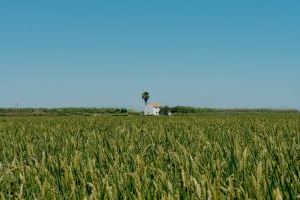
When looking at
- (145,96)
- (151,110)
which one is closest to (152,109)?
(151,110)

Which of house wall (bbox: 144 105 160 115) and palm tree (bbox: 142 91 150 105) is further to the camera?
palm tree (bbox: 142 91 150 105)

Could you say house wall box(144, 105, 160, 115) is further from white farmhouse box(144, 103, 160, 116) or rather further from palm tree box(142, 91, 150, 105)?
palm tree box(142, 91, 150, 105)

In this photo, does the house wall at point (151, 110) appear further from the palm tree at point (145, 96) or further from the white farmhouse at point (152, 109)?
the palm tree at point (145, 96)

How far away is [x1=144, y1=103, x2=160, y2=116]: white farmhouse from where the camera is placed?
168 m

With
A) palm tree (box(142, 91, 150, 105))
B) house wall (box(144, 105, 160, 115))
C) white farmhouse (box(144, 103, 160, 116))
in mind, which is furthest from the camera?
palm tree (box(142, 91, 150, 105))

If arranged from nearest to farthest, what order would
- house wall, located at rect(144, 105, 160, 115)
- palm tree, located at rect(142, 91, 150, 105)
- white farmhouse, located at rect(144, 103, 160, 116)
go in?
house wall, located at rect(144, 105, 160, 115), white farmhouse, located at rect(144, 103, 160, 116), palm tree, located at rect(142, 91, 150, 105)

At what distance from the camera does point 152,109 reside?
168625 millimetres

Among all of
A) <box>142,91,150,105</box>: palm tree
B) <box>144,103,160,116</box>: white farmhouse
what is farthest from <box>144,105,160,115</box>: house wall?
<box>142,91,150,105</box>: palm tree

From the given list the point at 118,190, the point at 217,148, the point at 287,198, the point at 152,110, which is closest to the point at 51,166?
the point at 118,190

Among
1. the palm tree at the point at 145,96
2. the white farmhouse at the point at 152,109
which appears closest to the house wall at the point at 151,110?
the white farmhouse at the point at 152,109

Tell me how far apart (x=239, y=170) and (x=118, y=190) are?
1.36m

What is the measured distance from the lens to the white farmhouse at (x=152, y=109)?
167875mm

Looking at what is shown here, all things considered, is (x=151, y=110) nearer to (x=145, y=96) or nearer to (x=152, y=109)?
(x=152, y=109)

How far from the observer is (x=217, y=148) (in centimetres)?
598
